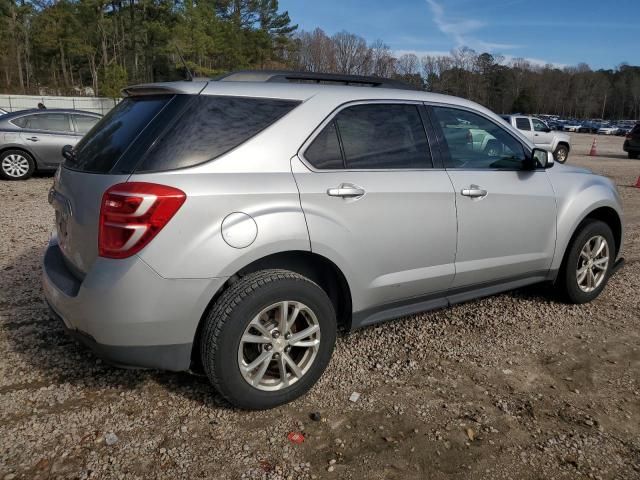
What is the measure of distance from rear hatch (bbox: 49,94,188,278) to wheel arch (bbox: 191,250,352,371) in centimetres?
68

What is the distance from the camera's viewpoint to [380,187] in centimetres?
300

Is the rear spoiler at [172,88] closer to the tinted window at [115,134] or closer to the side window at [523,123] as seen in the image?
the tinted window at [115,134]

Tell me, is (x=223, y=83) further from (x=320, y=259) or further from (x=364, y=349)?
(x=364, y=349)

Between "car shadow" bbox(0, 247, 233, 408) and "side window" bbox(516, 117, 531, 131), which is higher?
"side window" bbox(516, 117, 531, 131)

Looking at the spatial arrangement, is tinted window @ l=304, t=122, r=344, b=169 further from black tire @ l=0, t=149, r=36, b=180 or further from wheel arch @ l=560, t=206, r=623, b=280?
black tire @ l=0, t=149, r=36, b=180

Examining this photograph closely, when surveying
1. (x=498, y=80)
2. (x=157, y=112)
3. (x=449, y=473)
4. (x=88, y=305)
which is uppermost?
(x=498, y=80)

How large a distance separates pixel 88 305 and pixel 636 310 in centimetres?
426

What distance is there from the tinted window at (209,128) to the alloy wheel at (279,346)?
2.82ft

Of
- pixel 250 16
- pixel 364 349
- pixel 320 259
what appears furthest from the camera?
pixel 250 16

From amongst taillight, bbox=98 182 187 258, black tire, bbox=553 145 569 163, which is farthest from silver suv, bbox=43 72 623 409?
black tire, bbox=553 145 569 163

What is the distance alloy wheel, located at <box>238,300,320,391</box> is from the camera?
265 cm

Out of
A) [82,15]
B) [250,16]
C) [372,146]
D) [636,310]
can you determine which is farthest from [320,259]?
[250,16]

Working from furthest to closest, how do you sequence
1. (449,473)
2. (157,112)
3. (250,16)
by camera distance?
1. (250,16)
2. (157,112)
3. (449,473)

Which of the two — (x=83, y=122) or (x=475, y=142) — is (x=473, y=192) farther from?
(x=83, y=122)
